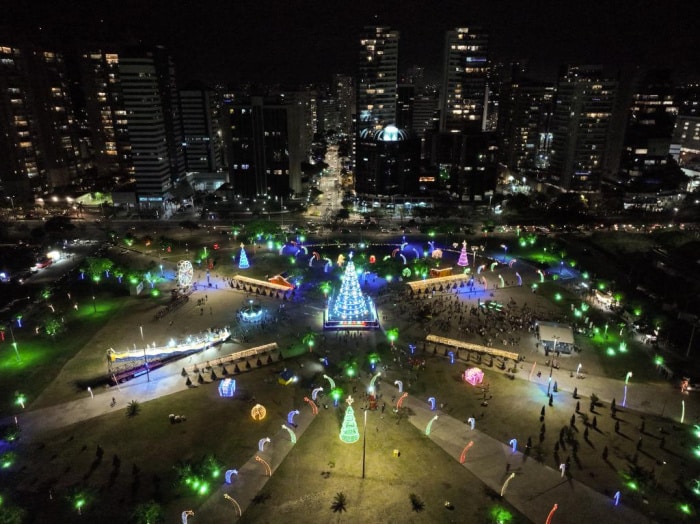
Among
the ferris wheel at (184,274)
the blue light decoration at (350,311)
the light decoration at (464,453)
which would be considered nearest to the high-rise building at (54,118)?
the ferris wheel at (184,274)

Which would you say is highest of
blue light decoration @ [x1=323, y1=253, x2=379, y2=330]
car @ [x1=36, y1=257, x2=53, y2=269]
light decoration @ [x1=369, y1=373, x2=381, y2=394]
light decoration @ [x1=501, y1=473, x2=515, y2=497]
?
blue light decoration @ [x1=323, y1=253, x2=379, y2=330]

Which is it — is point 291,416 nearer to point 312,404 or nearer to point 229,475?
point 312,404

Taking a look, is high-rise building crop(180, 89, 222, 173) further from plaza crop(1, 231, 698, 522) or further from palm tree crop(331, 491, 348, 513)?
palm tree crop(331, 491, 348, 513)

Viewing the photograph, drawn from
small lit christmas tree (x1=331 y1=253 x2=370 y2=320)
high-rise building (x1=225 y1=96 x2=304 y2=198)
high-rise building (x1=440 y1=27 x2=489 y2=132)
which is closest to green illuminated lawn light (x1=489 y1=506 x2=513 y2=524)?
small lit christmas tree (x1=331 y1=253 x2=370 y2=320)

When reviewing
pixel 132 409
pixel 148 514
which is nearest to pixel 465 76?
pixel 132 409

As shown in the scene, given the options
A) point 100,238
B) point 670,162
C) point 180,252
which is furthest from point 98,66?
point 670,162
